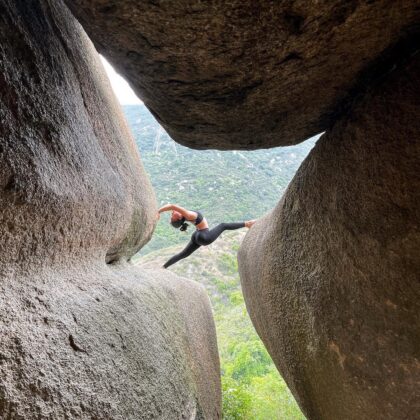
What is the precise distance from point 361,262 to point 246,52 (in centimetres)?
127

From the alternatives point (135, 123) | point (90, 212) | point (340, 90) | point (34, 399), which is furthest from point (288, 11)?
point (135, 123)

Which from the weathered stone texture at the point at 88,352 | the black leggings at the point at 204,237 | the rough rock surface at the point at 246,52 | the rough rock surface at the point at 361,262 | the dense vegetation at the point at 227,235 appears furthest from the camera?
the dense vegetation at the point at 227,235

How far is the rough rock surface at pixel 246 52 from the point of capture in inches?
53.1

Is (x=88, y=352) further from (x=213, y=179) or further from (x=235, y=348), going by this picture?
(x=213, y=179)

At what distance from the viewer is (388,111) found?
173cm

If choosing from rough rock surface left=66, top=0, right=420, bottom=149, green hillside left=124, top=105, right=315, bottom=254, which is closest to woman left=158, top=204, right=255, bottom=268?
rough rock surface left=66, top=0, right=420, bottom=149

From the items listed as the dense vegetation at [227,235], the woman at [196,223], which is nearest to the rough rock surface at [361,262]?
the woman at [196,223]

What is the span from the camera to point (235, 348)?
1321 cm

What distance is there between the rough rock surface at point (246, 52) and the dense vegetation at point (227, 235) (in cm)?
523

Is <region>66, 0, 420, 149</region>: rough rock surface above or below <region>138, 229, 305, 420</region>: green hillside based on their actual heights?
above

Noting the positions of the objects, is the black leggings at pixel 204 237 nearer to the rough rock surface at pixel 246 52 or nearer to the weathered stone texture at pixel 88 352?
the weathered stone texture at pixel 88 352

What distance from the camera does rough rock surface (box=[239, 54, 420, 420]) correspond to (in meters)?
1.71

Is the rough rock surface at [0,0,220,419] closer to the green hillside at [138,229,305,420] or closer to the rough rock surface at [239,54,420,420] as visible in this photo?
the rough rock surface at [239,54,420,420]

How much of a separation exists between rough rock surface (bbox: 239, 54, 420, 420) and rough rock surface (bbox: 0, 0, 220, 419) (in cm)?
103
